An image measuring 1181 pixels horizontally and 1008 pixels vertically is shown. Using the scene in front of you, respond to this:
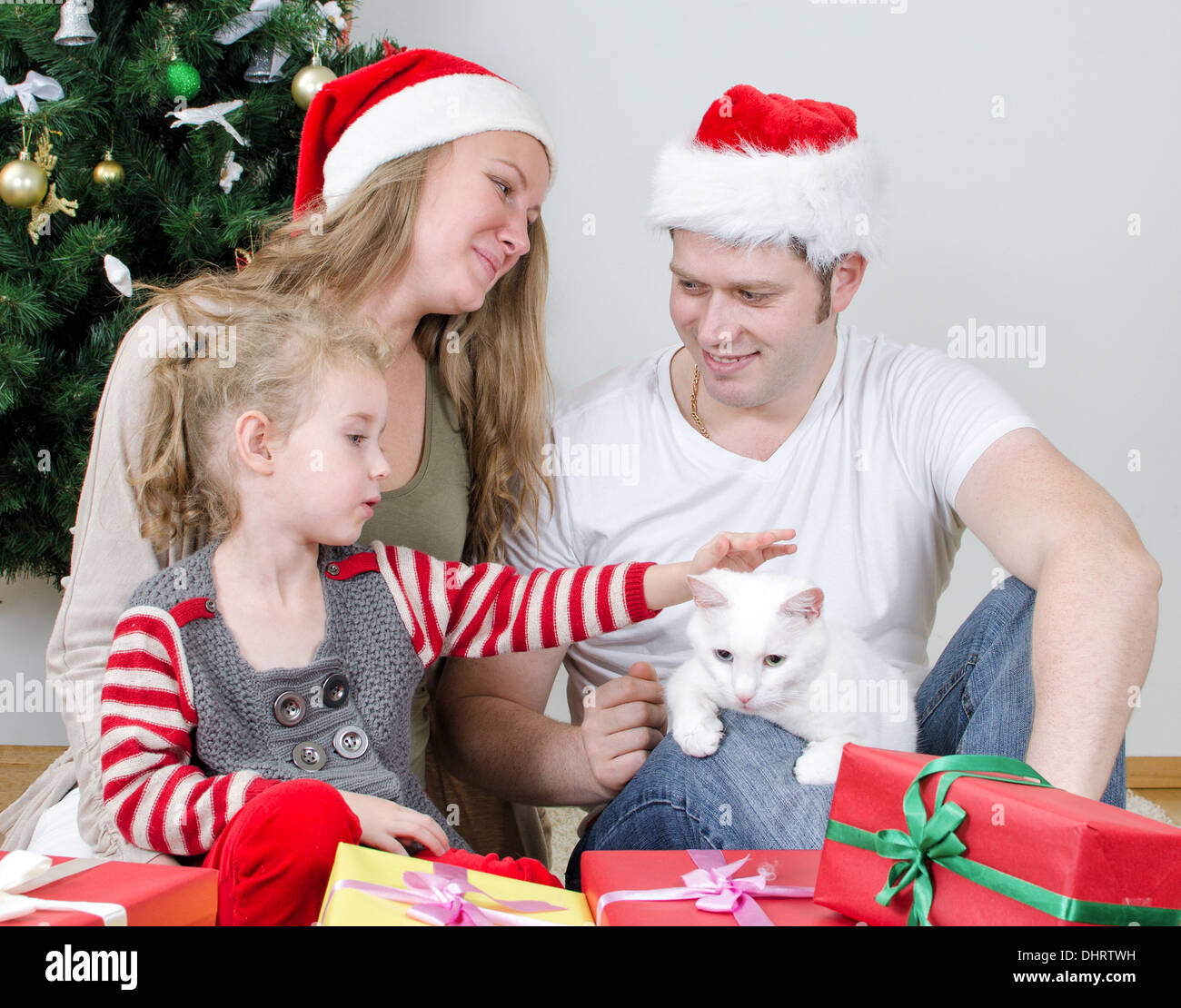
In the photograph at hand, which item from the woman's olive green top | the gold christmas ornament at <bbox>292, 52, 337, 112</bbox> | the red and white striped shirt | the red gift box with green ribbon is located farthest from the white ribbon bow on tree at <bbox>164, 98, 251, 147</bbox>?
the red gift box with green ribbon

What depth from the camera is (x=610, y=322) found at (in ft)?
9.05

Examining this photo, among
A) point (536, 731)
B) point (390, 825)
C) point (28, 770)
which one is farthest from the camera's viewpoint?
point (28, 770)

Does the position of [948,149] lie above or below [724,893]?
above

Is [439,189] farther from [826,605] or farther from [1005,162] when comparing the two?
[1005,162]

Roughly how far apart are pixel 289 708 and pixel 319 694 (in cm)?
4

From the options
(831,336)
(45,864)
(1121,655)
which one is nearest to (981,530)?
(1121,655)

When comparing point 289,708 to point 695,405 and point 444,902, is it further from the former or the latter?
point 695,405

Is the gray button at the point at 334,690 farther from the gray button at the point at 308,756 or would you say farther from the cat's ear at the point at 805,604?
the cat's ear at the point at 805,604

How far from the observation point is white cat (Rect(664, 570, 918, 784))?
1221mm

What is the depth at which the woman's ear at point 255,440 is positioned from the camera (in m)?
1.21

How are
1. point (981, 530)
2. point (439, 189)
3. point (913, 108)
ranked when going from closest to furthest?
1. point (981, 530)
2. point (439, 189)
3. point (913, 108)

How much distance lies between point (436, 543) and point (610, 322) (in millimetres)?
1325

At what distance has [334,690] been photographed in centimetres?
120

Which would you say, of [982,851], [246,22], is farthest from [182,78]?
[982,851]
